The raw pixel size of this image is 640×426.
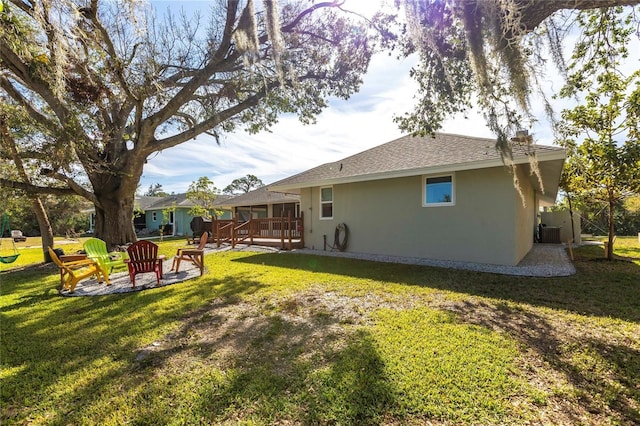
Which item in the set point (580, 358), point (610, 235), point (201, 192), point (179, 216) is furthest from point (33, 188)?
point (179, 216)

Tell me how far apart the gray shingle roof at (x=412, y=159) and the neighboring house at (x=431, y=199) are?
1.0 inches

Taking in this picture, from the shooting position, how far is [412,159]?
30.7 ft

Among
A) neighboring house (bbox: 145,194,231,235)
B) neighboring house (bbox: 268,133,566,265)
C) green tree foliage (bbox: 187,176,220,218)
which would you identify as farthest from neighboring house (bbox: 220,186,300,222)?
neighboring house (bbox: 268,133,566,265)

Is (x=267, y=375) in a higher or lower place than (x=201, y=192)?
lower

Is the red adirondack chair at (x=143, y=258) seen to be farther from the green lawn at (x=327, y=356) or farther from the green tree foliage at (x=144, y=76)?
the green tree foliage at (x=144, y=76)

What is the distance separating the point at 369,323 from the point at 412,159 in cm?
666

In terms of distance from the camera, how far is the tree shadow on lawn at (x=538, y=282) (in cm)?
461

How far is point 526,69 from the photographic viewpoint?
3.79 metres

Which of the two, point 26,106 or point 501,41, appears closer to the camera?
point 501,41

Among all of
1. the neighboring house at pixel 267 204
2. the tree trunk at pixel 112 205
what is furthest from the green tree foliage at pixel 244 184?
the tree trunk at pixel 112 205

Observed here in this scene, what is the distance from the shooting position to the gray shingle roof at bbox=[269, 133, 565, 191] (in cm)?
750

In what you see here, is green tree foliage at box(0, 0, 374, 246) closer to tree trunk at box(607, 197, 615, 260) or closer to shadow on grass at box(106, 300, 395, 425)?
shadow on grass at box(106, 300, 395, 425)

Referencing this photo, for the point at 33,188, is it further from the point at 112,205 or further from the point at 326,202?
the point at 326,202

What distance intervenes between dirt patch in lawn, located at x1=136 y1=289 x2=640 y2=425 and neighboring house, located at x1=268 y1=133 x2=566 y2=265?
3.66 metres
